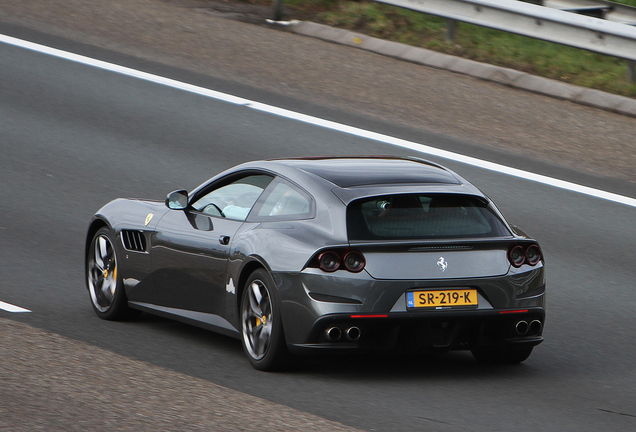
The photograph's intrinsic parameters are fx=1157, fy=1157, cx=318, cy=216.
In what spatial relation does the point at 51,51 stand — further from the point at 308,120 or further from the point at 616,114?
the point at 616,114

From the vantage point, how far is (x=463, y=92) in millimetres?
14852

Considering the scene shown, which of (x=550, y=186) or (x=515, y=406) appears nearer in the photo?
(x=515, y=406)

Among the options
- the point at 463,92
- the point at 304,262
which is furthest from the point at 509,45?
the point at 304,262

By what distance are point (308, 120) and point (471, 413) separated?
790 cm

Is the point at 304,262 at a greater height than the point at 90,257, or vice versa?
the point at 304,262

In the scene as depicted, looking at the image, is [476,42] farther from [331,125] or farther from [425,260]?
[425,260]

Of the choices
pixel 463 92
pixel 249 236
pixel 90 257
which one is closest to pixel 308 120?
pixel 463 92

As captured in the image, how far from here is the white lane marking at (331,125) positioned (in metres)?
12.3

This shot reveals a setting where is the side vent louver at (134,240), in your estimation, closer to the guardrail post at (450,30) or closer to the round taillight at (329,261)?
the round taillight at (329,261)

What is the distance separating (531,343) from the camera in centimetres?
728

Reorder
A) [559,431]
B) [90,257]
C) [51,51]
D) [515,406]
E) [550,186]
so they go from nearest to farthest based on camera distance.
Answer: [559,431], [515,406], [90,257], [550,186], [51,51]

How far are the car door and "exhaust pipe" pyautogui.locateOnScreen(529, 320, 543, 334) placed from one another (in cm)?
195

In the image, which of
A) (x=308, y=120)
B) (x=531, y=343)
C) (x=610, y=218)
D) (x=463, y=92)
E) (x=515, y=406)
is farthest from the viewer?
(x=463, y=92)

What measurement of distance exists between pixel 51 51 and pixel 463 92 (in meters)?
5.65
